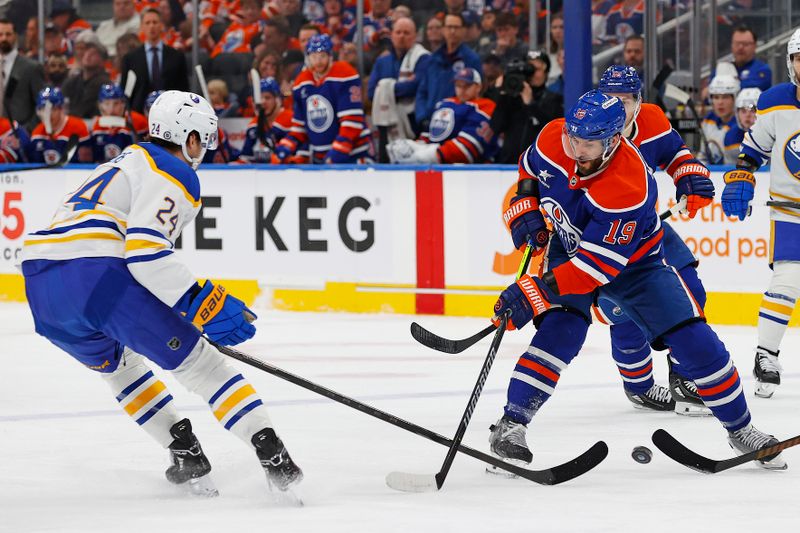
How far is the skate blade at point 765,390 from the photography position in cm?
530

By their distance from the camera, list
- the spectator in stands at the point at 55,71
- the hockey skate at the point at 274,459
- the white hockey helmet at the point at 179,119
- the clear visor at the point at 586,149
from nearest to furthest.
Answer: the hockey skate at the point at 274,459 → the white hockey helmet at the point at 179,119 → the clear visor at the point at 586,149 → the spectator in stands at the point at 55,71

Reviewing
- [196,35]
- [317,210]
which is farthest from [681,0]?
[196,35]

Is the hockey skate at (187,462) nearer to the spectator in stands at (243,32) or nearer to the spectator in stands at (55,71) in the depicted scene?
the spectator in stands at (243,32)

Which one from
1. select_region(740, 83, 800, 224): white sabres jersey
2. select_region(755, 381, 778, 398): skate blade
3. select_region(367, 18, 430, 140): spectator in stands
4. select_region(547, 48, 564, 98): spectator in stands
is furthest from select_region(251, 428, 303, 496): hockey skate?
select_region(367, 18, 430, 140): spectator in stands

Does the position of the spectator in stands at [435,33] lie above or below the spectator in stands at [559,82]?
above

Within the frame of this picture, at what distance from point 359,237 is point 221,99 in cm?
172

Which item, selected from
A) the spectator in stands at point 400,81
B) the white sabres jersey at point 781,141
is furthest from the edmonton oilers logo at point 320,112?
the white sabres jersey at point 781,141

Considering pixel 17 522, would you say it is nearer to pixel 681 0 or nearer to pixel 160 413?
pixel 160 413

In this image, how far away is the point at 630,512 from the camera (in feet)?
11.2

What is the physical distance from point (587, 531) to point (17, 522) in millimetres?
1317

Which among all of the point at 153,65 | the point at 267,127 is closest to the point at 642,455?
the point at 267,127

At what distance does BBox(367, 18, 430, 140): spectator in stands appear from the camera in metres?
8.60

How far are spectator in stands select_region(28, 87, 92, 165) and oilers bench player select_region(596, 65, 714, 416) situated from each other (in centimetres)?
554

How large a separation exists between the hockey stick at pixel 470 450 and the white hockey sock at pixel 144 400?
24 centimetres
